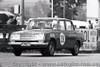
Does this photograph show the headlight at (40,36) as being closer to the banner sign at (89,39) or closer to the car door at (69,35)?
the car door at (69,35)

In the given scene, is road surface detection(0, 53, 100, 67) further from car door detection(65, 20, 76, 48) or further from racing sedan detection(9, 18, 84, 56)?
car door detection(65, 20, 76, 48)

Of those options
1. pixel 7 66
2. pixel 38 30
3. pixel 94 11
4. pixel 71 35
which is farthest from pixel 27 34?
pixel 94 11

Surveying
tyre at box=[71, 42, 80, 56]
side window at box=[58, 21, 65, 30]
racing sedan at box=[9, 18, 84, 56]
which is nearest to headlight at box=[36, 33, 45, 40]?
racing sedan at box=[9, 18, 84, 56]

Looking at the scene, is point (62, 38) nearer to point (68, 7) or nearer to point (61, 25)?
point (61, 25)

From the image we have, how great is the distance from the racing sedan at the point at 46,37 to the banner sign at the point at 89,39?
4.24 metres

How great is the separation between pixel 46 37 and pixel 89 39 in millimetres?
7589

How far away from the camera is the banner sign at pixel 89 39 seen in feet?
91.1

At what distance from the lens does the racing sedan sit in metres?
20.7

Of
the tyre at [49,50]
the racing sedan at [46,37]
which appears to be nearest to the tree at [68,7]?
the racing sedan at [46,37]

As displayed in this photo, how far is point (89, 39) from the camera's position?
28.1 meters

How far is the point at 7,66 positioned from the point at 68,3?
8998 cm

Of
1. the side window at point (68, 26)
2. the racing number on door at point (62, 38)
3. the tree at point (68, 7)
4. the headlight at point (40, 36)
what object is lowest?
the tree at point (68, 7)

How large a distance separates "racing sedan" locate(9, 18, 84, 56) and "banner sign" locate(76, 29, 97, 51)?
4.24 metres

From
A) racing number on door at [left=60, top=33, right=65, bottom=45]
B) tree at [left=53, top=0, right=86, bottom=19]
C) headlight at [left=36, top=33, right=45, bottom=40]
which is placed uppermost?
headlight at [left=36, top=33, right=45, bottom=40]
